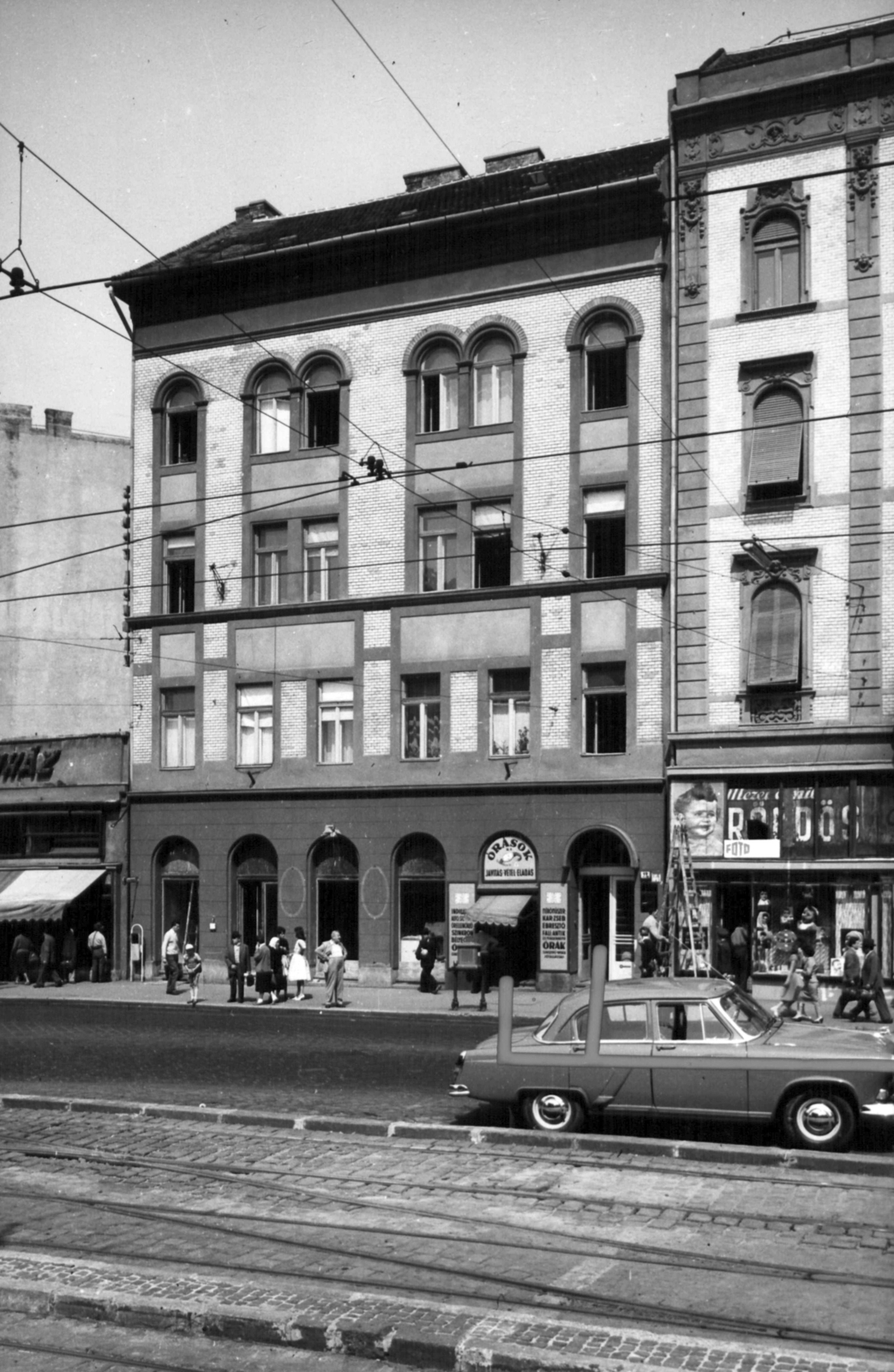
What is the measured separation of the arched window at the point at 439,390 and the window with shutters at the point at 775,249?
23.3 ft

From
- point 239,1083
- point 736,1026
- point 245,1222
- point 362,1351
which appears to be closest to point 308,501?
point 239,1083

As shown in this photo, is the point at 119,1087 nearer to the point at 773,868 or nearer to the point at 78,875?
the point at 773,868

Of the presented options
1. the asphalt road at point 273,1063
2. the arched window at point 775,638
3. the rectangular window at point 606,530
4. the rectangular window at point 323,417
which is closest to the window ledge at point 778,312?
the rectangular window at point 606,530

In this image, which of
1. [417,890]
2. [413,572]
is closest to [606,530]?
[413,572]

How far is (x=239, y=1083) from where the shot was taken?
721 inches

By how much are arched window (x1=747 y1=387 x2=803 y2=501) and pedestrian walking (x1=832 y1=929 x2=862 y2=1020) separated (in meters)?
9.37

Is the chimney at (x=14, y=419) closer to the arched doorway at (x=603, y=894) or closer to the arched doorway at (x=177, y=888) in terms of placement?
the arched doorway at (x=177, y=888)

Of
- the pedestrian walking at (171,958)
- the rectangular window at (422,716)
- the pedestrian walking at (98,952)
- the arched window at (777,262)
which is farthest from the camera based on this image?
the pedestrian walking at (98,952)

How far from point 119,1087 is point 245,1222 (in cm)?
763

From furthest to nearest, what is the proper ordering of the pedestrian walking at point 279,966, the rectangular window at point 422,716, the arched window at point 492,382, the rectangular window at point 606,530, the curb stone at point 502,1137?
the rectangular window at point 422,716 < the arched window at point 492,382 < the rectangular window at point 606,530 < the pedestrian walking at point 279,966 < the curb stone at point 502,1137

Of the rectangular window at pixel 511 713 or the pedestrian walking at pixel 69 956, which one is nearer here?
the rectangular window at pixel 511 713

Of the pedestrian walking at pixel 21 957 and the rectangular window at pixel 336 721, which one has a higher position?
the rectangular window at pixel 336 721

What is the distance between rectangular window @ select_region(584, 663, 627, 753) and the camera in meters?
33.0

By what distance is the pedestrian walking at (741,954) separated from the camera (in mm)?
29750
